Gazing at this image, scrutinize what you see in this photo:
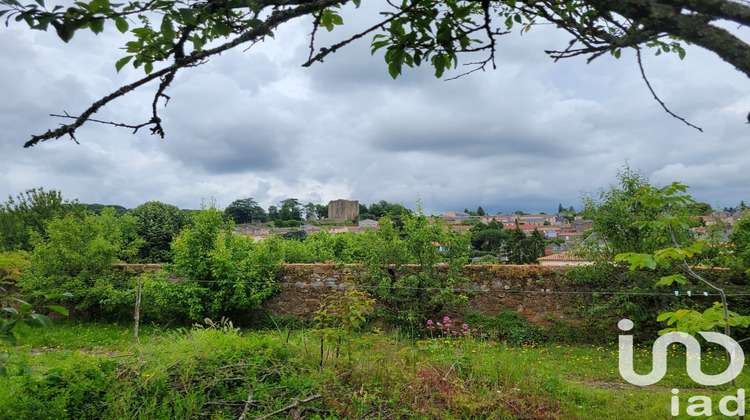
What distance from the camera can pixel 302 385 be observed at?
125 inches

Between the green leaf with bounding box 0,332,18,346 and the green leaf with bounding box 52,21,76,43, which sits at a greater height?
the green leaf with bounding box 52,21,76,43

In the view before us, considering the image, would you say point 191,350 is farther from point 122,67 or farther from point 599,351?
point 599,351

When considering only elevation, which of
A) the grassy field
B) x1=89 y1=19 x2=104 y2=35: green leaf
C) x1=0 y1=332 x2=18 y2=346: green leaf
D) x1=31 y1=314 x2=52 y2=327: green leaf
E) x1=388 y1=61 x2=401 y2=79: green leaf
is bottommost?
the grassy field

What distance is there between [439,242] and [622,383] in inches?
150

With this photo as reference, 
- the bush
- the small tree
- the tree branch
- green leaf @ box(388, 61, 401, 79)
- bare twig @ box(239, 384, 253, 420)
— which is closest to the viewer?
the tree branch

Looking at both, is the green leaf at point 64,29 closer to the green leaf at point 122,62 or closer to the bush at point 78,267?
the green leaf at point 122,62

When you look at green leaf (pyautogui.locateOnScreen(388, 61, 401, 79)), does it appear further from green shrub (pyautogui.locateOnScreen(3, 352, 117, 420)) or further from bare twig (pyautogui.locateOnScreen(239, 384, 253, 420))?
green shrub (pyautogui.locateOnScreen(3, 352, 117, 420))

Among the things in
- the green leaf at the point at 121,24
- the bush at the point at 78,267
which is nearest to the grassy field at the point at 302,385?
the green leaf at the point at 121,24

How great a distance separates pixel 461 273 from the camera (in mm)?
8336

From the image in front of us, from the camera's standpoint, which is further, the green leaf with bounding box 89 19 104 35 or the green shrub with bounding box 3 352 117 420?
the green shrub with bounding box 3 352 117 420

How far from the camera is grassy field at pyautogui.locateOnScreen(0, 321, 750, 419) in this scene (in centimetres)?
283

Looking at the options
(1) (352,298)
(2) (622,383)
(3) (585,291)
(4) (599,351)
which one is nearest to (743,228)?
(3) (585,291)

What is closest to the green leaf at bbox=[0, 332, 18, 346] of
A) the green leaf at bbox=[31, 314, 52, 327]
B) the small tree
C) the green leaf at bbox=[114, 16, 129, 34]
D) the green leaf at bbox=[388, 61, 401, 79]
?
the green leaf at bbox=[31, 314, 52, 327]

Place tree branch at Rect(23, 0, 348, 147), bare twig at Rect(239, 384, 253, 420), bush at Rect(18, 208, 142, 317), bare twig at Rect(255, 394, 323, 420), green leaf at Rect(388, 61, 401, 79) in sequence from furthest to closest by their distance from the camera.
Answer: bush at Rect(18, 208, 142, 317)
bare twig at Rect(239, 384, 253, 420)
bare twig at Rect(255, 394, 323, 420)
green leaf at Rect(388, 61, 401, 79)
tree branch at Rect(23, 0, 348, 147)
